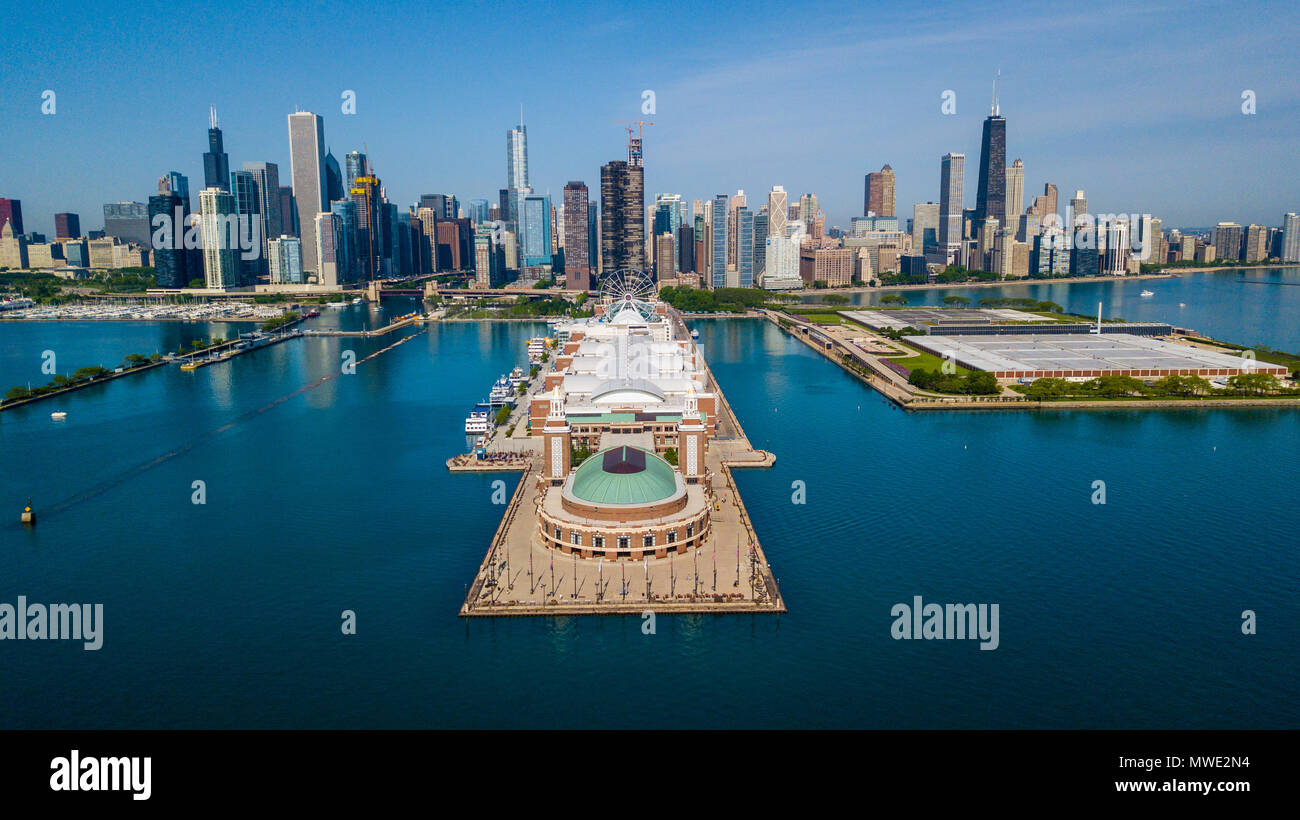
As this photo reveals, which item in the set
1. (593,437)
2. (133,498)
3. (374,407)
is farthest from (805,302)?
(133,498)

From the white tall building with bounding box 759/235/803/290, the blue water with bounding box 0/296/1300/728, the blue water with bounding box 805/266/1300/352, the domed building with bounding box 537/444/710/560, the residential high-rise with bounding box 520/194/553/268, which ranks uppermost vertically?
the residential high-rise with bounding box 520/194/553/268

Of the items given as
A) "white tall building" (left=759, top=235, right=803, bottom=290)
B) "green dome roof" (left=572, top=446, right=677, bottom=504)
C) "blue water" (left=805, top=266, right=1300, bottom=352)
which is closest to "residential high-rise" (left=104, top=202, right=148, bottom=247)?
"white tall building" (left=759, top=235, right=803, bottom=290)

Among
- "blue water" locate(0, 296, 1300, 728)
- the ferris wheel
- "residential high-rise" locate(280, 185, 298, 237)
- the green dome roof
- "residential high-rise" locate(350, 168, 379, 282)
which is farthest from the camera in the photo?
"residential high-rise" locate(280, 185, 298, 237)

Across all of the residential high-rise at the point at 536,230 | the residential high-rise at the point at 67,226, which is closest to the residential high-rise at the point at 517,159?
the residential high-rise at the point at 536,230

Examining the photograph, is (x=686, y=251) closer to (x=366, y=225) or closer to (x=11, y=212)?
(x=366, y=225)

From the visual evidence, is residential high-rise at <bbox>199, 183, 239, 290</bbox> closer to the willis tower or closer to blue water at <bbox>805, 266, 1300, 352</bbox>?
blue water at <bbox>805, 266, 1300, 352</bbox>

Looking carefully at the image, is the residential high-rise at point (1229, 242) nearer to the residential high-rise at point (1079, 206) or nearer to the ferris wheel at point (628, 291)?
the residential high-rise at point (1079, 206)
